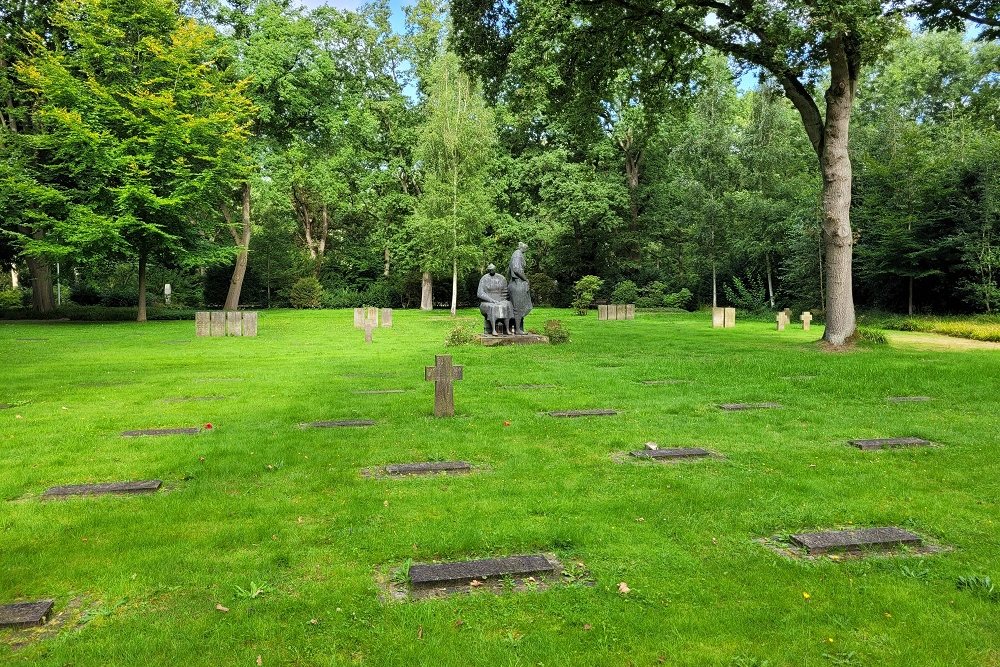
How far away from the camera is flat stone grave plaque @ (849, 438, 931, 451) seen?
6.56 metres

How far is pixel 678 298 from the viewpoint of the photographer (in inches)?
1438

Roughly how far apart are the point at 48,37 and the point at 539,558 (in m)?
36.5

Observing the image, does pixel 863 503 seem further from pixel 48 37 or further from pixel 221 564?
pixel 48 37

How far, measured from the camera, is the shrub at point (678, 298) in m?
36.3

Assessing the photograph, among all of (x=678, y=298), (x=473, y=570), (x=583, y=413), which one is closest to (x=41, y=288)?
(x=583, y=413)

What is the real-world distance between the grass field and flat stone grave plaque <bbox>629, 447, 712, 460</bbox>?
0.27 meters

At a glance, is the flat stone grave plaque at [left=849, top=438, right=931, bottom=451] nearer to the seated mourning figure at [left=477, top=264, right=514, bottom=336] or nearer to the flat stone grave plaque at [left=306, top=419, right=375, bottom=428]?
the flat stone grave plaque at [left=306, top=419, right=375, bottom=428]

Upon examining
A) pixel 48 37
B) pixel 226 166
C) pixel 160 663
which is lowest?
pixel 160 663

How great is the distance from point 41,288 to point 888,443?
34297mm

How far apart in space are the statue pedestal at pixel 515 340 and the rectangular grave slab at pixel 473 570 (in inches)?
547

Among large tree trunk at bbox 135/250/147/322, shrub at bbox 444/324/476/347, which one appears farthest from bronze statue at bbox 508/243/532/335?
large tree trunk at bbox 135/250/147/322

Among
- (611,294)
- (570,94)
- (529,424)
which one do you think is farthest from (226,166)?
(529,424)

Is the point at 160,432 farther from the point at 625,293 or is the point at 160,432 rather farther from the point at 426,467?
the point at 625,293

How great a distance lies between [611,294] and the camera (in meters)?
38.7
